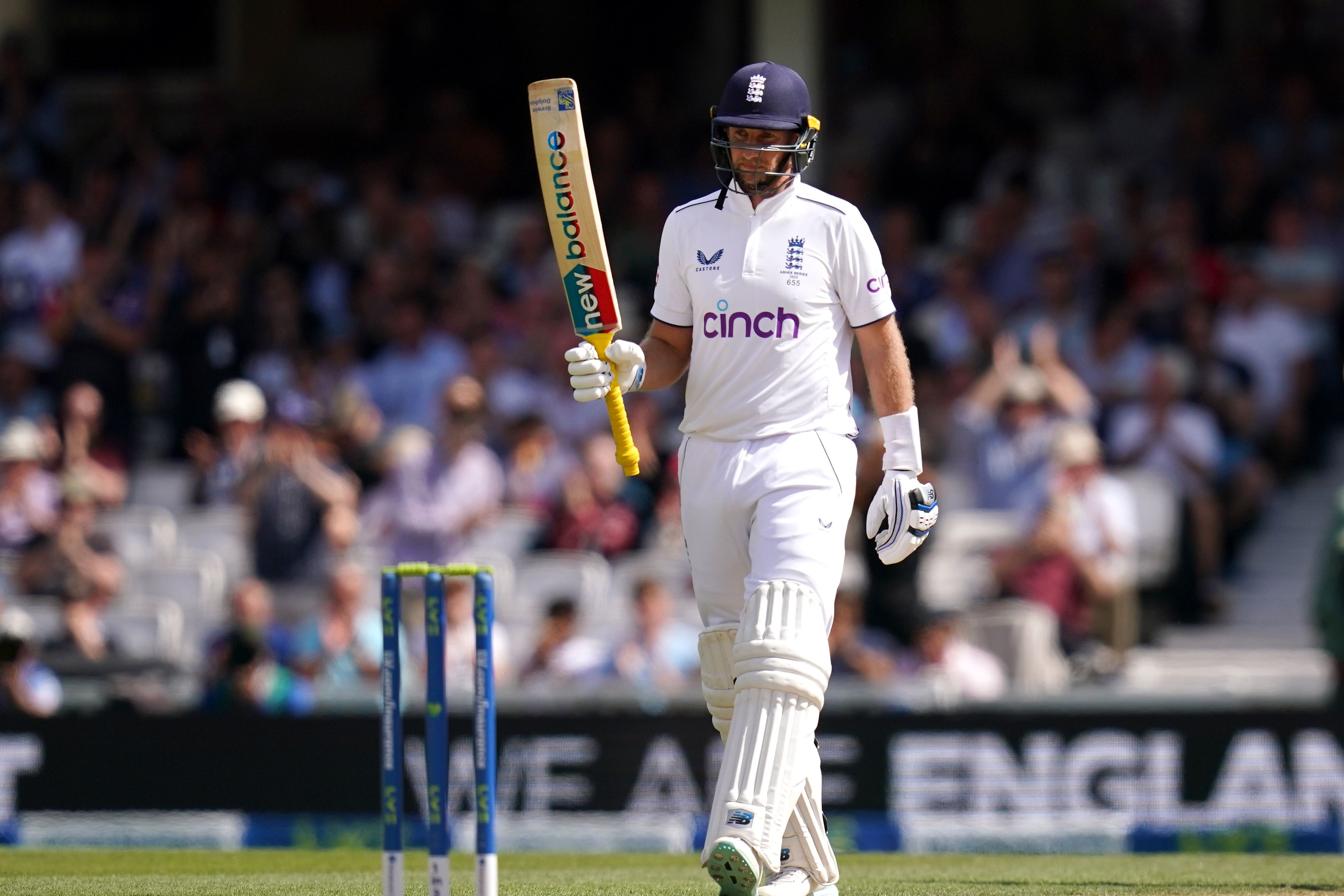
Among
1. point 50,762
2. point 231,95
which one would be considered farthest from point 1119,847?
point 231,95

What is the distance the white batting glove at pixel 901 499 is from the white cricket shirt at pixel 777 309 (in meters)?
0.12

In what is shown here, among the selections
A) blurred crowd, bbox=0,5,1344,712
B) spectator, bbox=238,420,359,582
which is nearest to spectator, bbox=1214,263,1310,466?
blurred crowd, bbox=0,5,1344,712

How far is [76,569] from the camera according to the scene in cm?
1030

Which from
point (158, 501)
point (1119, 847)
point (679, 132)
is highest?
point (679, 132)

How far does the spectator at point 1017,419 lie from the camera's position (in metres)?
10.1

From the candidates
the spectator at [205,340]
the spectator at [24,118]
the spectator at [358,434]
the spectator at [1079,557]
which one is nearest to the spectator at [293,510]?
the spectator at [358,434]

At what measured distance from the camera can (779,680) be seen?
15.2 ft

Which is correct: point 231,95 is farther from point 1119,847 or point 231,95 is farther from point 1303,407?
point 1119,847

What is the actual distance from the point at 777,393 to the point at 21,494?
7.26 metres

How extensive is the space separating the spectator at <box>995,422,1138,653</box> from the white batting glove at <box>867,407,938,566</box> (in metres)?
4.48

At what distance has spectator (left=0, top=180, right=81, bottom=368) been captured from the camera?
12500 millimetres

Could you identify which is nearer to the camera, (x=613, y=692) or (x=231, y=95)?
(x=613, y=692)

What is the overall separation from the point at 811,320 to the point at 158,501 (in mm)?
7527

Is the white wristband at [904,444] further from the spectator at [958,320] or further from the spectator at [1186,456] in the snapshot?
the spectator at [958,320]
